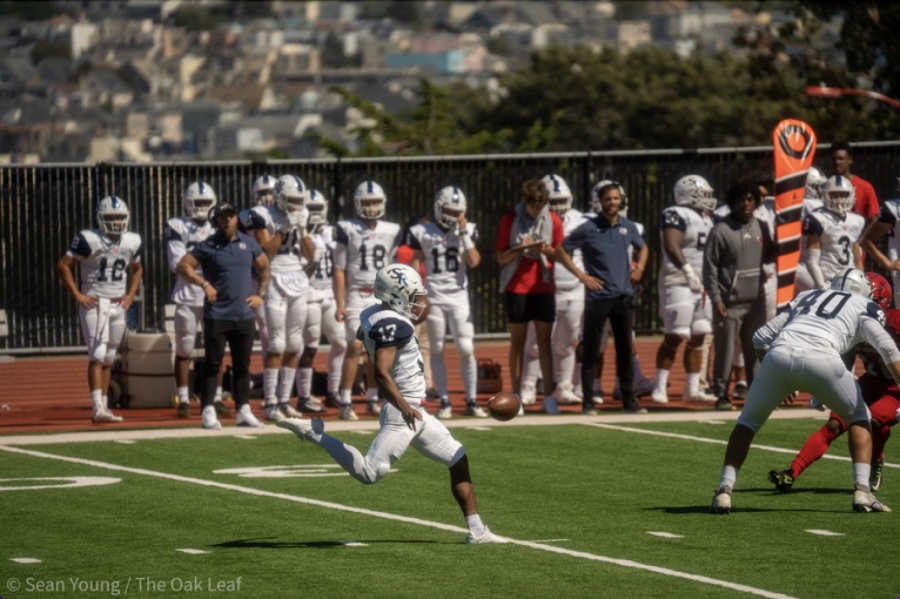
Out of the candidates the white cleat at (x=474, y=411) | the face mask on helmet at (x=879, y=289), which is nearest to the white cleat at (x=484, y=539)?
the face mask on helmet at (x=879, y=289)

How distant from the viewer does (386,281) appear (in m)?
10.4

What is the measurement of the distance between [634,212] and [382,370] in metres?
13.4

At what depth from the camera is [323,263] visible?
16609 mm

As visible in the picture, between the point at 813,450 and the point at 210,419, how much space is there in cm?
553

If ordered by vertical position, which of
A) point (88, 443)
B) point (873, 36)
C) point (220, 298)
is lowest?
point (88, 443)

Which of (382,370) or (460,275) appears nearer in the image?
(382,370)

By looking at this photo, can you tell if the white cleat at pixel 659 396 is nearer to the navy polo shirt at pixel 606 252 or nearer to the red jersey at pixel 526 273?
the navy polo shirt at pixel 606 252

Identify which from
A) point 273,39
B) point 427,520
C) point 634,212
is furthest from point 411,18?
point 427,520

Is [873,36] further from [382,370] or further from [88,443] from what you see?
[382,370]

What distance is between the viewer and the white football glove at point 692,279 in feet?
53.5

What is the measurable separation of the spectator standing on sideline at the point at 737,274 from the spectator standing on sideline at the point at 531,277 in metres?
1.35

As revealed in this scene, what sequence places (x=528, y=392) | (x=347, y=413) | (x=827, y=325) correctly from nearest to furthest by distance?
1. (x=827, y=325)
2. (x=347, y=413)
3. (x=528, y=392)

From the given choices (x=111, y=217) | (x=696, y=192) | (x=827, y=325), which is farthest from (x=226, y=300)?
(x=827, y=325)

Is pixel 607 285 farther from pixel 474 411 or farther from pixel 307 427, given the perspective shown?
pixel 307 427
